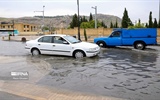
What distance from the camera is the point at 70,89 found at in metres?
7.06

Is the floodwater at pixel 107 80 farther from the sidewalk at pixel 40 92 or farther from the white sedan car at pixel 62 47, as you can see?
the white sedan car at pixel 62 47

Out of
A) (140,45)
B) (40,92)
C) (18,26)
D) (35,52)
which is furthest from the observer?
(18,26)

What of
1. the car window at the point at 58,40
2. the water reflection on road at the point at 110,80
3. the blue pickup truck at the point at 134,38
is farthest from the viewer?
the blue pickup truck at the point at 134,38

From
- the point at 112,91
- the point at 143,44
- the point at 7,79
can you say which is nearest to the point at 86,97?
the point at 112,91

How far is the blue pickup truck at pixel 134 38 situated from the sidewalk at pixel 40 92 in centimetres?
1346

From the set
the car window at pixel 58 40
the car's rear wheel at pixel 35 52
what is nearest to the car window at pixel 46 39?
the car window at pixel 58 40

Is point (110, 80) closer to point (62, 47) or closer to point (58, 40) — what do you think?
point (62, 47)

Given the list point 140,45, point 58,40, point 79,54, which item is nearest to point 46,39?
point 58,40

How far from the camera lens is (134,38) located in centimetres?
1958

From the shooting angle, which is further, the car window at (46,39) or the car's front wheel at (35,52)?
the car's front wheel at (35,52)

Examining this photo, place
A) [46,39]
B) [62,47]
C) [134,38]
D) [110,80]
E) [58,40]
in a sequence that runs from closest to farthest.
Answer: [110,80]
[62,47]
[58,40]
[46,39]
[134,38]

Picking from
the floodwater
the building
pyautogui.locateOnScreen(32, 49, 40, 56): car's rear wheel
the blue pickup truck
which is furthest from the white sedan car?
the building

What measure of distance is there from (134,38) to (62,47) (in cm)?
810

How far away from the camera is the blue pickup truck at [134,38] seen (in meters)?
19.1
